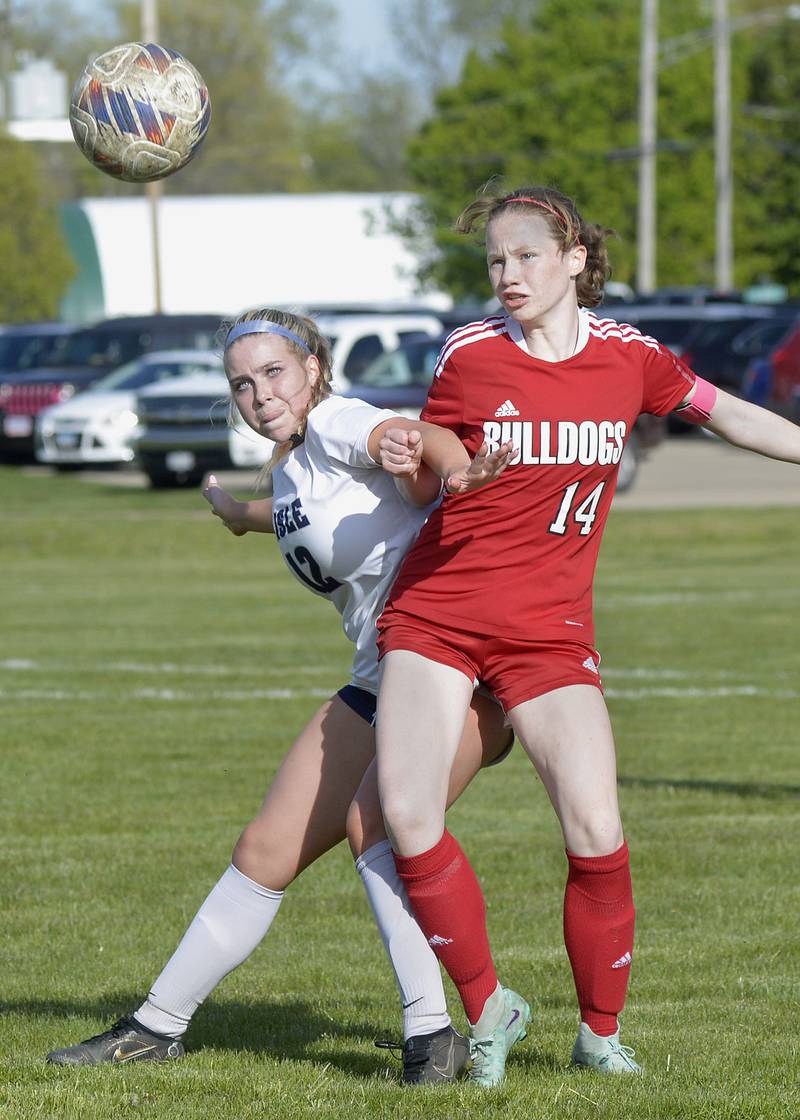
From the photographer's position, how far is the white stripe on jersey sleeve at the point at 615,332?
5.22 metres

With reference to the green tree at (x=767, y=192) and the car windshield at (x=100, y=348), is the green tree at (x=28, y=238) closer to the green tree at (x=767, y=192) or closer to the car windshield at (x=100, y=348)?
the green tree at (x=767, y=192)

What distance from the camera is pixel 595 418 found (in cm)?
508

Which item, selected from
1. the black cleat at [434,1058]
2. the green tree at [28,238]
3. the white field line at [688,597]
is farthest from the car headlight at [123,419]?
the green tree at [28,238]

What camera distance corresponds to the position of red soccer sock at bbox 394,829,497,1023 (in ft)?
16.5

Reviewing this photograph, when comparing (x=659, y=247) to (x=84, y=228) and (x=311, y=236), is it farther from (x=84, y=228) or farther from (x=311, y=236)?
(x=84, y=228)

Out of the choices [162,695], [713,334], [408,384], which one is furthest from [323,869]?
[713,334]

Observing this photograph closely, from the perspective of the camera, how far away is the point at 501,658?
5047 millimetres

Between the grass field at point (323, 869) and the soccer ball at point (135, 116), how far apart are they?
2484 mm

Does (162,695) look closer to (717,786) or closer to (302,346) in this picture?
(717,786)

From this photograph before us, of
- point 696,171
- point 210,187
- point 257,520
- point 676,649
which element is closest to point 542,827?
point 257,520

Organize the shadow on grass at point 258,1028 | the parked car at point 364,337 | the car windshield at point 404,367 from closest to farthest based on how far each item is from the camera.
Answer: the shadow on grass at point 258,1028, the car windshield at point 404,367, the parked car at point 364,337

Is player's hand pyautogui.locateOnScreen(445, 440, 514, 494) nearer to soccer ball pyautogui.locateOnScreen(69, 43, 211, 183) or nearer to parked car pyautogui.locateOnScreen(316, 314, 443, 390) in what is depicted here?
soccer ball pyautogui.locateOnScreen(69, 43, 211, 183)

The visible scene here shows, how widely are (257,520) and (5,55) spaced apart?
36.2m

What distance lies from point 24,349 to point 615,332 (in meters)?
35.6
